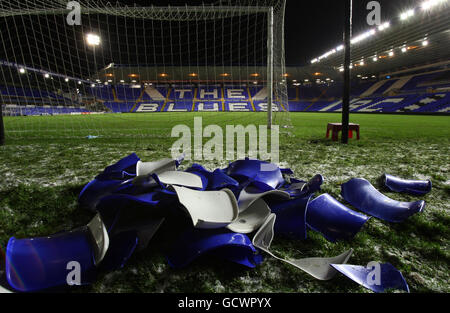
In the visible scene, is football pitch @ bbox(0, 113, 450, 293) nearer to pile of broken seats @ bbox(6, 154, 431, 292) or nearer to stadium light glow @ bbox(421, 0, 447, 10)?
pile of broken seats @ bbox(6, 154, 431, 292)

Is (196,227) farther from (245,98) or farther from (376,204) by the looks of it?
(245,98)

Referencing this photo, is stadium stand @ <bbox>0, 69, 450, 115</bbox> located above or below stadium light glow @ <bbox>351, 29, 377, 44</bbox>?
below

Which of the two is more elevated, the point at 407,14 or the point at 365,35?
the point at 407,14

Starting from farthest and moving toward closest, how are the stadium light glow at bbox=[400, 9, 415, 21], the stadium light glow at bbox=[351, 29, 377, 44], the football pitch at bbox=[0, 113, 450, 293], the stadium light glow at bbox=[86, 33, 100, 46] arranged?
1. the stadium light glow at bbox=[351, 29, 377, 44]
2. the stadium light glow at bbox=[400, 9, 415, 21]
3. the stadium light glow at bbox=[86, 33, 100, 46]
4. the football pitch at bbox=[0, 113, 450, 293]

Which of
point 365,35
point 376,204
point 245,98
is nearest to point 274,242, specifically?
point 376,204

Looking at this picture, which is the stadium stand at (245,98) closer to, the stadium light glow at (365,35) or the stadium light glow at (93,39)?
the stadium light glow at (93,39)

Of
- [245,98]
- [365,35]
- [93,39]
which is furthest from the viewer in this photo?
[245,98]

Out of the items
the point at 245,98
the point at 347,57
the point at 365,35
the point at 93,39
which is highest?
the point at 365,35

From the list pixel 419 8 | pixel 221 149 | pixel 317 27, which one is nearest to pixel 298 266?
pixel 221 149

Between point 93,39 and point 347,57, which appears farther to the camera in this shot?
point 93,39

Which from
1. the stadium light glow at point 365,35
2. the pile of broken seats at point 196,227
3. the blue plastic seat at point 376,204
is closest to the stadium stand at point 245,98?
the stadium light glow at point 365,35

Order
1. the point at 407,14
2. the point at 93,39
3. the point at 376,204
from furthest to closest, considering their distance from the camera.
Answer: the point at 407,14
the point at 93,39
the point at 376,204

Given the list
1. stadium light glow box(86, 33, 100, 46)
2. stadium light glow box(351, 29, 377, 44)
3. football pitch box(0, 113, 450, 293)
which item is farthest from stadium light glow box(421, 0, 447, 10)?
stadium light glow box(86, 33, 100, 46)

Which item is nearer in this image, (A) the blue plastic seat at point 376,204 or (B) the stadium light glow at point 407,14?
(A) the blue plastic seat at point 376,204
